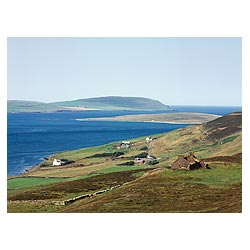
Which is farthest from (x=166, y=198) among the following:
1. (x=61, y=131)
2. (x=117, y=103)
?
(x=61, y=131)

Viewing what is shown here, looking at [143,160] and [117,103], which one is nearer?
[143,160]

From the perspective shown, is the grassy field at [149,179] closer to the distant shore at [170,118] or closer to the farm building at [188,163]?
the farm building at [188,163]

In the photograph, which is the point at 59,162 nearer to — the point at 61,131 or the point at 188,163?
the point at 61,131

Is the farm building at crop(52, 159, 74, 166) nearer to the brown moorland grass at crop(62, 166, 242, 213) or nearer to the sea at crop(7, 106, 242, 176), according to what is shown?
the sea at crop(7, 106, 242, 176)

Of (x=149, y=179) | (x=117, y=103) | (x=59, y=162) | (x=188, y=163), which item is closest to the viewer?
(x=149, y=179)

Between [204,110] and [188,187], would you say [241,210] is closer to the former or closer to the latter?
[188,187]

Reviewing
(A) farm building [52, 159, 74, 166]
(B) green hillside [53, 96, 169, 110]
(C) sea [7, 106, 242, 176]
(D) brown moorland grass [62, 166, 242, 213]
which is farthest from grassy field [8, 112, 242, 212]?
(B) green hillside [53, 96, 169, 110]
